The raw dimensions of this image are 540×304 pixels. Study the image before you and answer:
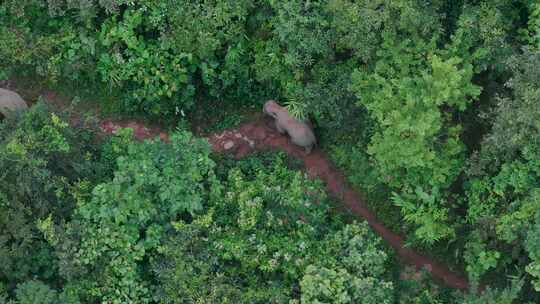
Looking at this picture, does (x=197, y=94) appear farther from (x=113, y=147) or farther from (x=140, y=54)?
(x=113, y=147)

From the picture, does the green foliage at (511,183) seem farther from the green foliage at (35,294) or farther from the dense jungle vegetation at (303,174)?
the green foliage at (35,294)

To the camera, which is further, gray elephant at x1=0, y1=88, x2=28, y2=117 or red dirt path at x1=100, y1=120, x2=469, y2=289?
gray elephant at x1=0, y1=88, x2=28, y2=117

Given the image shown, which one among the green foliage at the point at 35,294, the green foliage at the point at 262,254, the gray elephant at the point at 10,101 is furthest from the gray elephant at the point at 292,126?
the green foliage at the point at 35,294

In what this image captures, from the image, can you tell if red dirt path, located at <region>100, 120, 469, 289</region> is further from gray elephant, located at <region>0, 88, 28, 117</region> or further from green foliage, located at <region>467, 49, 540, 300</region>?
gray elephant, located at <region>0, 88, 28, 117</region>

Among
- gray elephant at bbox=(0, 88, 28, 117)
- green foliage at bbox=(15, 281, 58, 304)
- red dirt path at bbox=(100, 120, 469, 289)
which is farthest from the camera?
gray elephant at bbox=(0, 88, 28, 117)

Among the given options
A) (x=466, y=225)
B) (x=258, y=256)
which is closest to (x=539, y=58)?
(x=466, y=225)

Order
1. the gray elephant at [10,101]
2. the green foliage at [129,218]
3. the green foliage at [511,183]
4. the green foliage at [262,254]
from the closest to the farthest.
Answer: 1. the green foliage at [511,183]
2. the green foliage at [262,254]
3. the green foliage at [129,218]
4. the gray elephant at [10,101]

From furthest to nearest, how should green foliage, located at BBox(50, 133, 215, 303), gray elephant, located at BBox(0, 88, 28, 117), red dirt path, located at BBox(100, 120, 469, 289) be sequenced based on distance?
gray elephant, located at BBox(0, 88, 28, 117)
red dirt path, located at BBox(100, 120, 469, 289)
green foliage, located at BBox(50, 133, 215, 303)

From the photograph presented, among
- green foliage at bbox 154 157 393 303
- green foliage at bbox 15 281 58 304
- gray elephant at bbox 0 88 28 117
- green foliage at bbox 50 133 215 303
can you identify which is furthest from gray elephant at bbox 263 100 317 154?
green foliage at bbox 15 281 58 304
